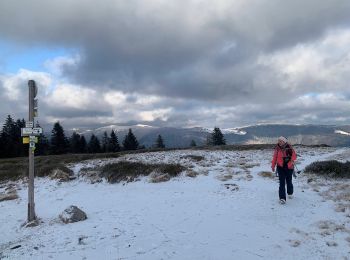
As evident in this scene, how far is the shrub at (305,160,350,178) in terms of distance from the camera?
15.3 m

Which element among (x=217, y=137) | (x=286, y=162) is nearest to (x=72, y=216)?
(x=286, y=162)

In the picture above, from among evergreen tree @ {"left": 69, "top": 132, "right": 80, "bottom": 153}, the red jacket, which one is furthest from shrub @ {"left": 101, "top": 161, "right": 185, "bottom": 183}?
evergreen tree @ {"left": 69, "top": 132, "right": 80, "bottom": 153}

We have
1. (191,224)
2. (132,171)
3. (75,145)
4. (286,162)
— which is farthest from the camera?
(75,145)

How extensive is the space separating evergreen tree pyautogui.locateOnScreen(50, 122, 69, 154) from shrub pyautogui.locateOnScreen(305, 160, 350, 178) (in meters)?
63.1

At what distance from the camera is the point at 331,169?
626 inches

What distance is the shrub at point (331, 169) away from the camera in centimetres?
1534

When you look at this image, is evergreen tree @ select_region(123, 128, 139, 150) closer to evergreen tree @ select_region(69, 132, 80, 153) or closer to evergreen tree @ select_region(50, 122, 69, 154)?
evergreen tree @ select_region(69, 132, 80, 153)

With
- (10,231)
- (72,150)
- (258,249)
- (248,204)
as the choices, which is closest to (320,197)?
(248,204)

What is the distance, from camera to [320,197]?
40.8 ft

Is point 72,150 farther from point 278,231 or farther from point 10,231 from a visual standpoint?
point 278,231

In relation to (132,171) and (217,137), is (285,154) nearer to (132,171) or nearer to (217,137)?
(132,171)

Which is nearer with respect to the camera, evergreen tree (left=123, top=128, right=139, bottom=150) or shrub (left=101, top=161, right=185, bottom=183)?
shrub (left=101, top=161, right=185, bottom=183)

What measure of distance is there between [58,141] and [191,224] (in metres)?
66.8

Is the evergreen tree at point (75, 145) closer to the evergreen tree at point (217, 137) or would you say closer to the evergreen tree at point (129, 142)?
the evergreen tree at point (129, 142)
